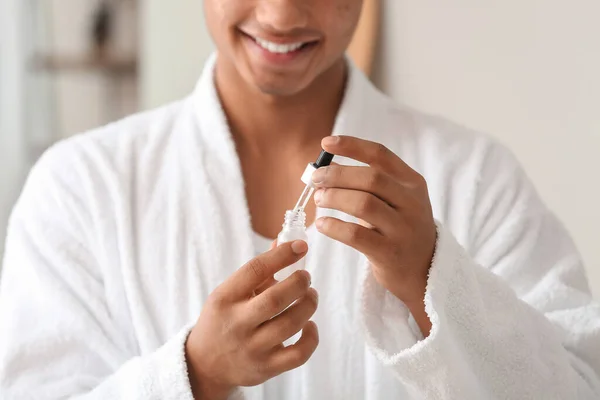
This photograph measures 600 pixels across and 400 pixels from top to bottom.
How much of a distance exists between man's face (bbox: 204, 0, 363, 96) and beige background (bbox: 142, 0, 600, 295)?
1.28ft

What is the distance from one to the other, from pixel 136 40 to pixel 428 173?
176 centimetres

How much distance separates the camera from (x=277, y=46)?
88cm

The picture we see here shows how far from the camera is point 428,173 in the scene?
3.24 feet

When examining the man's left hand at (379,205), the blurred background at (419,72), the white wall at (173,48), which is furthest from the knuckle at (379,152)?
the white wall at (173,48)

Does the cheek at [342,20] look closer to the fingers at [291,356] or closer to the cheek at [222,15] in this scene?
the cheek at [222,15]

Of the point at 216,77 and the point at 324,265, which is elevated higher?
the point at 216,77

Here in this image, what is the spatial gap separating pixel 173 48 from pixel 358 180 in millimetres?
1420

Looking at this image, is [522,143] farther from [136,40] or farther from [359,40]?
[136,40]

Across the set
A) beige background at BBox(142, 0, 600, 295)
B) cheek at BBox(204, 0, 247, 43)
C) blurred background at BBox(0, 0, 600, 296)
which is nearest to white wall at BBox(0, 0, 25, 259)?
blurred background at BBox(0, 0, 600, 296)

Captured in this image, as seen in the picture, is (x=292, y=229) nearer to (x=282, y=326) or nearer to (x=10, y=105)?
(x=282, y=326)

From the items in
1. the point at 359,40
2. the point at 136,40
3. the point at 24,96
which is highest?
the point at 359,40

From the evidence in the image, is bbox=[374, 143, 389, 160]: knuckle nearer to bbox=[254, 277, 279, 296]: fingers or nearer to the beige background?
bbox=[254, 277, 279, 296]: fingers

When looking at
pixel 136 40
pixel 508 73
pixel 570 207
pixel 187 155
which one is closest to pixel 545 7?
pixel 508 73

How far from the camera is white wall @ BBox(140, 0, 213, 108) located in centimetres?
194
